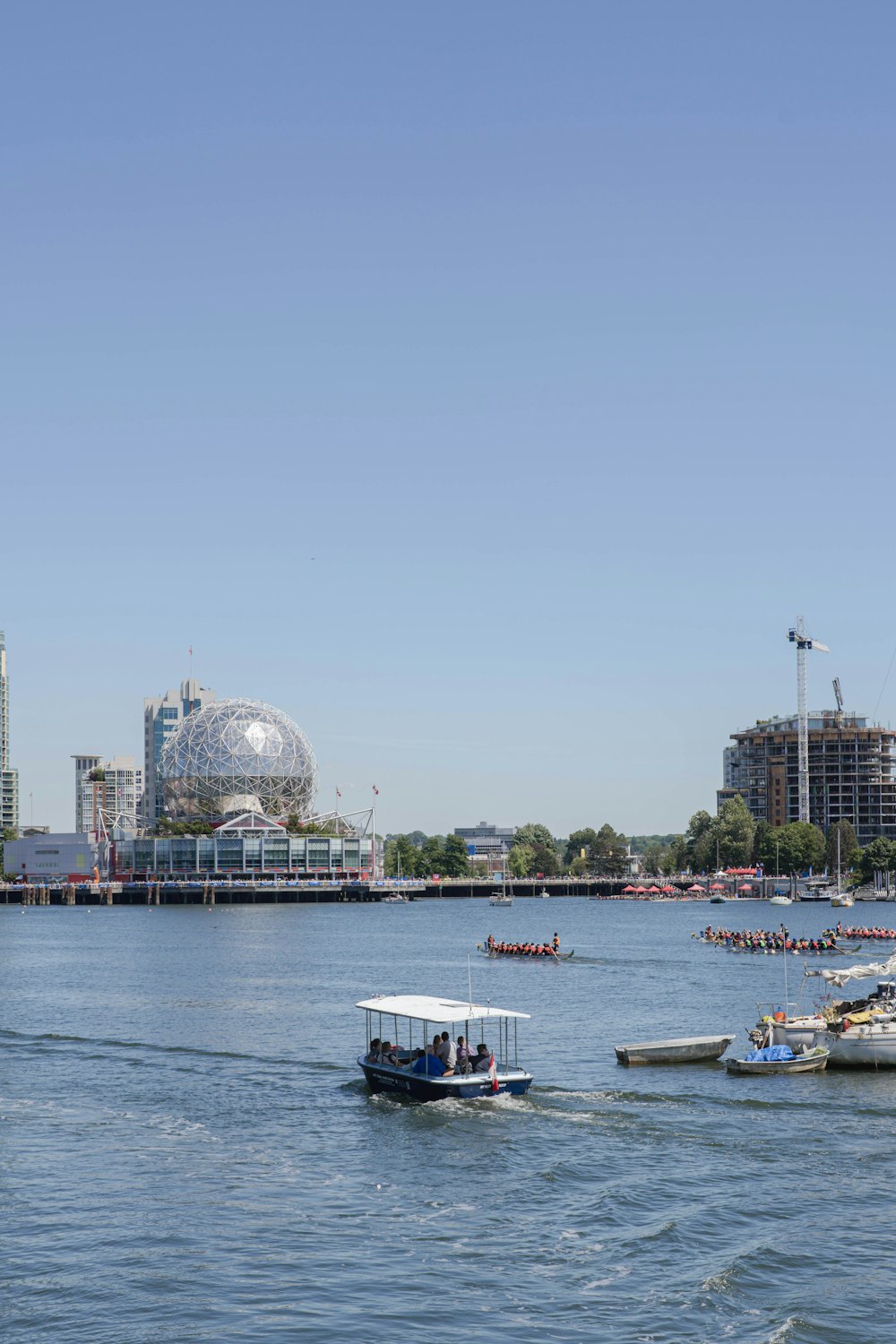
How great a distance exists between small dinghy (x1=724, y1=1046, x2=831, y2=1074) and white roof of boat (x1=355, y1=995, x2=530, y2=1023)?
9196mm

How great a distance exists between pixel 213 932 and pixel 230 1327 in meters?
136

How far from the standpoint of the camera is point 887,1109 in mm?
50344

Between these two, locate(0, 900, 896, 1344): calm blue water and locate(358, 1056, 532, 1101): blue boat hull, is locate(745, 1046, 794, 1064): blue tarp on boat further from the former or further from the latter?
locate(358, 1056, 532, 1101): blue boat hull

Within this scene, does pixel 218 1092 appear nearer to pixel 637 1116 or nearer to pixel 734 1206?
pixel 637 1116

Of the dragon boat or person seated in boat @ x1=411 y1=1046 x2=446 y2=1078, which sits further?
the dragon boat

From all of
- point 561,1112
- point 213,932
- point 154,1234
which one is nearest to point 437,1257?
point 154,1234

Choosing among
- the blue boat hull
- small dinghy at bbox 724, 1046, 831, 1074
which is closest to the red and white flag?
the blue boat hull

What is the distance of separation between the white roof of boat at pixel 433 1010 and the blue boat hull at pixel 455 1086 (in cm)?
203

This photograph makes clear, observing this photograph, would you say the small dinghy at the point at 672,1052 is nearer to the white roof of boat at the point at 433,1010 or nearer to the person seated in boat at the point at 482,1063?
the white roof of boat at the point at 433,1010

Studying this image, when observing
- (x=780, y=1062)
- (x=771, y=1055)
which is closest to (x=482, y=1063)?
(x=780, y=1062)

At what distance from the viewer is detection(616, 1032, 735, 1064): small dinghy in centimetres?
5909

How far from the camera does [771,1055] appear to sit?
57906 mm

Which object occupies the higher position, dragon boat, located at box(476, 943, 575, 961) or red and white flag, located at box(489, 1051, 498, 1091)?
red and white flag, located at box(489, 1051, 498, 1091)

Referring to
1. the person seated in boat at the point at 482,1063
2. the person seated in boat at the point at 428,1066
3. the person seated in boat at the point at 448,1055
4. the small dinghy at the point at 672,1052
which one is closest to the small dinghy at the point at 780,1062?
the small dinghy at the point at 672,1052
